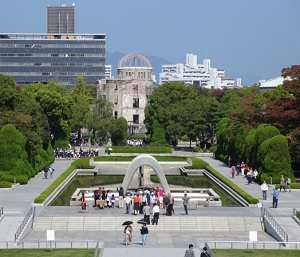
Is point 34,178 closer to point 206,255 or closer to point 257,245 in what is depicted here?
point 257,245

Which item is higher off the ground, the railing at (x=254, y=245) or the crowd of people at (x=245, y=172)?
the crowd of people at (x=245, y=172)

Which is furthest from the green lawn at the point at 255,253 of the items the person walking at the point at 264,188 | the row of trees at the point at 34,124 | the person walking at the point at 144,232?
the row of trees at the point at 34,124

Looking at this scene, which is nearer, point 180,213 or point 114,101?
point 180,213

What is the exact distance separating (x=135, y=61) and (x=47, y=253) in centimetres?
12748

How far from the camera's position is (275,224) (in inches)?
1738

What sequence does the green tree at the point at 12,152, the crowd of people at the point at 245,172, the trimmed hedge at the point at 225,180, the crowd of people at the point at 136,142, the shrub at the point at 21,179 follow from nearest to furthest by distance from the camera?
the trimmed hedge at the point at 225,180
the shrub at the point at 21,179
the green tree at the point at 12,152
the crowd of people at the point at 245,172
the crowd of people at the point at 136,142

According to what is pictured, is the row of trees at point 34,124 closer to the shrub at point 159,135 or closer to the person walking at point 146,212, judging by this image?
the shrub at point 159,135

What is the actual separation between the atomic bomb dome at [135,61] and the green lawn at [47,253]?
407 ft

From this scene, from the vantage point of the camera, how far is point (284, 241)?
4059 cm

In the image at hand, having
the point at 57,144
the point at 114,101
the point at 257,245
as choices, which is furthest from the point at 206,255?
the point at 114,101

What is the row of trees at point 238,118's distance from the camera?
72000mm

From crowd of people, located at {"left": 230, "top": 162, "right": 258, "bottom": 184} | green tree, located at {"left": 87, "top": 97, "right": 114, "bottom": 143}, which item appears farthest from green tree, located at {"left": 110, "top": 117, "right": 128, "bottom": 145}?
crowd of people, located at {"left": 230, "top": 162, "right": 258, "bottom": 184}

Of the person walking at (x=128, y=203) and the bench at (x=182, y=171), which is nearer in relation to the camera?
the person walking at (x=128, y=203)

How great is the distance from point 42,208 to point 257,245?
14948 mm
